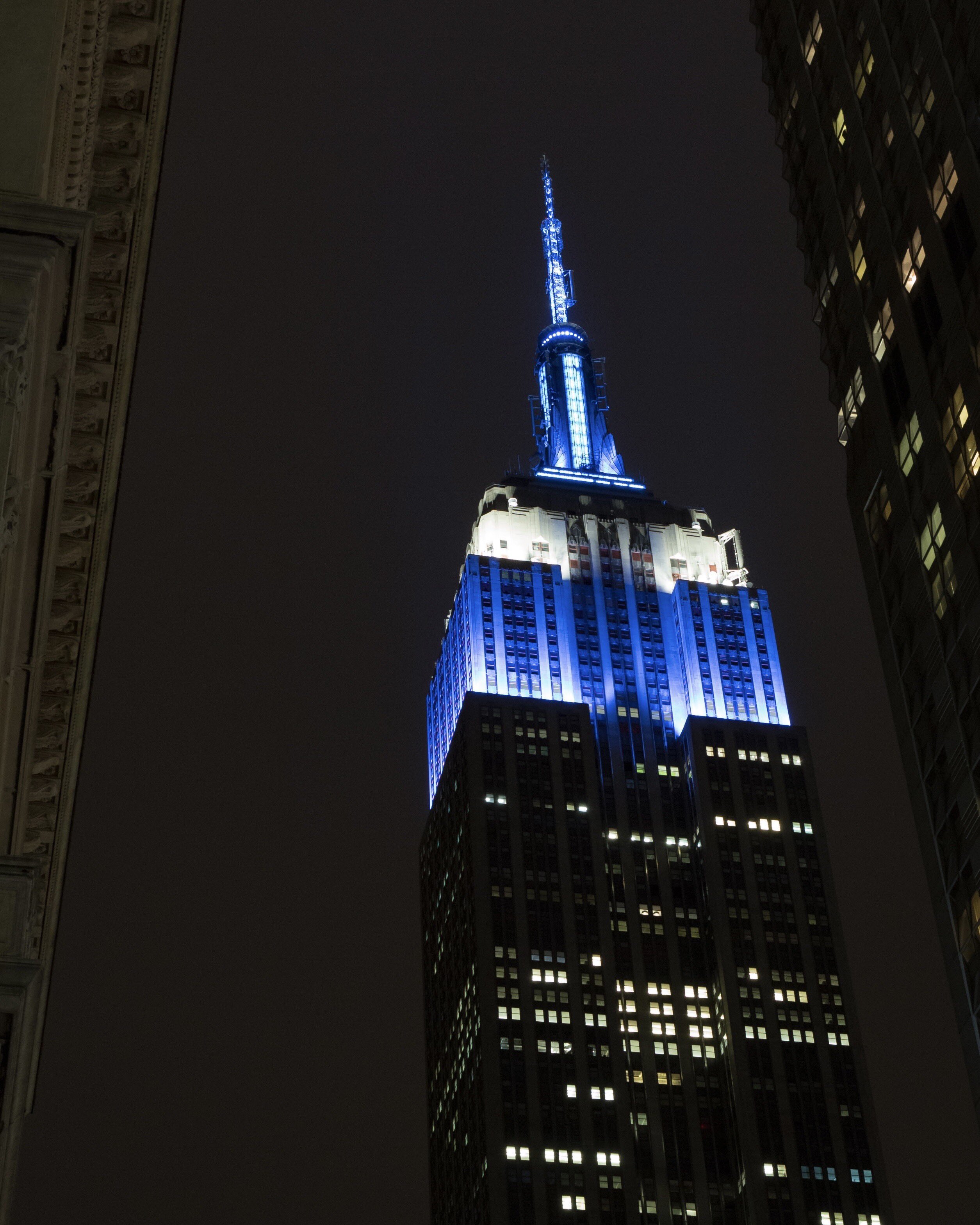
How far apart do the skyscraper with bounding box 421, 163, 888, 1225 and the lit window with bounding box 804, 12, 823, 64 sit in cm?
9948

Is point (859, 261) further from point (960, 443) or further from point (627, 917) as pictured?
point (627, 917)

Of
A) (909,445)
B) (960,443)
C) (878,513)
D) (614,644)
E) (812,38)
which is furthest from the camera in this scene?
(614,644)

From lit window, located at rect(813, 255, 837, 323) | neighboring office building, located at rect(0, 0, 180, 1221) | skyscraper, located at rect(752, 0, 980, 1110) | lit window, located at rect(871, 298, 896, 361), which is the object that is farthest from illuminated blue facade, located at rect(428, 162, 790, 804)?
neighboring office building, located at rect(0, 0, 180, 1221)

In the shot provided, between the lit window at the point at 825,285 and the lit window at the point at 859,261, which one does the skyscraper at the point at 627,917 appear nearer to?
the lit window at the point at 825,285

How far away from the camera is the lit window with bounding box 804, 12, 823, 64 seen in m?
82.2

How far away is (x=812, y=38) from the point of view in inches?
3273

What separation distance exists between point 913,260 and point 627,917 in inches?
4155

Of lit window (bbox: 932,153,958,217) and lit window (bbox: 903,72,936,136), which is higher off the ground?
lit window (bbox: 903,72,936,136)

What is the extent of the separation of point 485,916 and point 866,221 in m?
101

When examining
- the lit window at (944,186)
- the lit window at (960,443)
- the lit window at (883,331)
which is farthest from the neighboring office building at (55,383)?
the lit window at (883,331)

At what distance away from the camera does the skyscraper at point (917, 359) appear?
6312cm

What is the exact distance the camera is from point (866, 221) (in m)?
75.8

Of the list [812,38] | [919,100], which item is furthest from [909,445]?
[812,38]

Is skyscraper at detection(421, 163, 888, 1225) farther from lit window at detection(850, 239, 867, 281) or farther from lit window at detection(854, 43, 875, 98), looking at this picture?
lit window at detection(854, 43, 875, 98)
